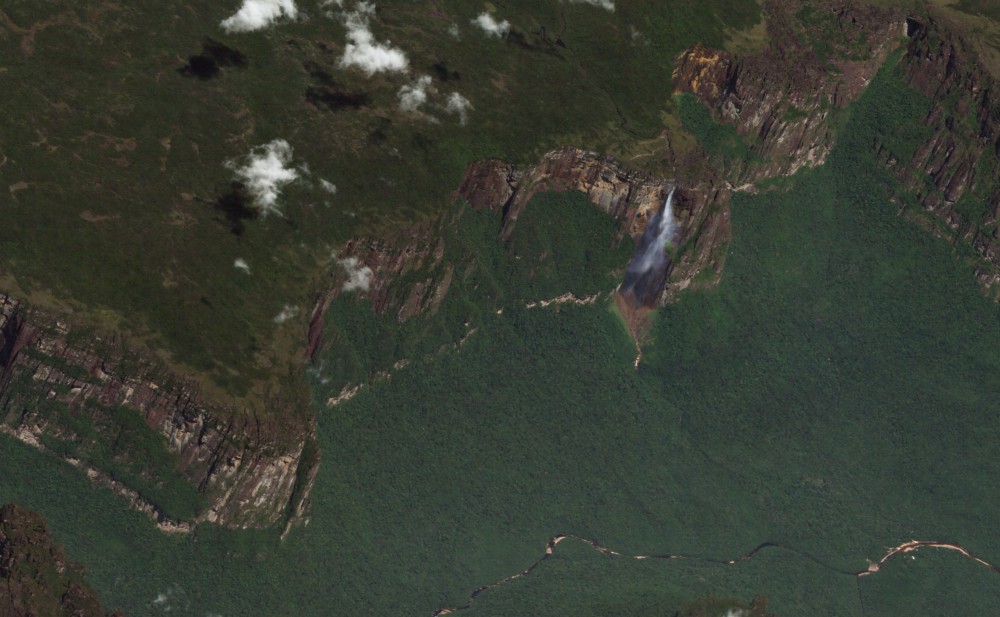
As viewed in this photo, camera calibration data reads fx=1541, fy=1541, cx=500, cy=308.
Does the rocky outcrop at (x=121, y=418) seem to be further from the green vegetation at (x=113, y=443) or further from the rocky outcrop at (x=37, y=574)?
the rocky outcrop at (x=37, y=574)

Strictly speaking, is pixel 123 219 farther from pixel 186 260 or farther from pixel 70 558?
pixel 70 558

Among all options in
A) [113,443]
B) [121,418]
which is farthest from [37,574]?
[121,418]

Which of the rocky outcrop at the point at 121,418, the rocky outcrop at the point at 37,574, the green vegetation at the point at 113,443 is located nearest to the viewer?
the rocky outcrop at the point at 37,574

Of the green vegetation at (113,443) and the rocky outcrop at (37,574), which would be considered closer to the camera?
the rocky outcrop at (37,574)

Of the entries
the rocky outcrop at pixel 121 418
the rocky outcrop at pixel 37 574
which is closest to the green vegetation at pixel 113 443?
the rocky outcrop at pixel 121 418

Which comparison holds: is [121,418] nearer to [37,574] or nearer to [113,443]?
[113,443]

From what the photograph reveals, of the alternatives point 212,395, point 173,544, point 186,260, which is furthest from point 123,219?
point 173,544

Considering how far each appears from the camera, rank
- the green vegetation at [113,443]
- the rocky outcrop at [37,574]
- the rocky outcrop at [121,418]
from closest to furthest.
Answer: the rocky outcrop at [37,574] → the rocky outcrop at [121,418] → the green vegetation at [113,443]
